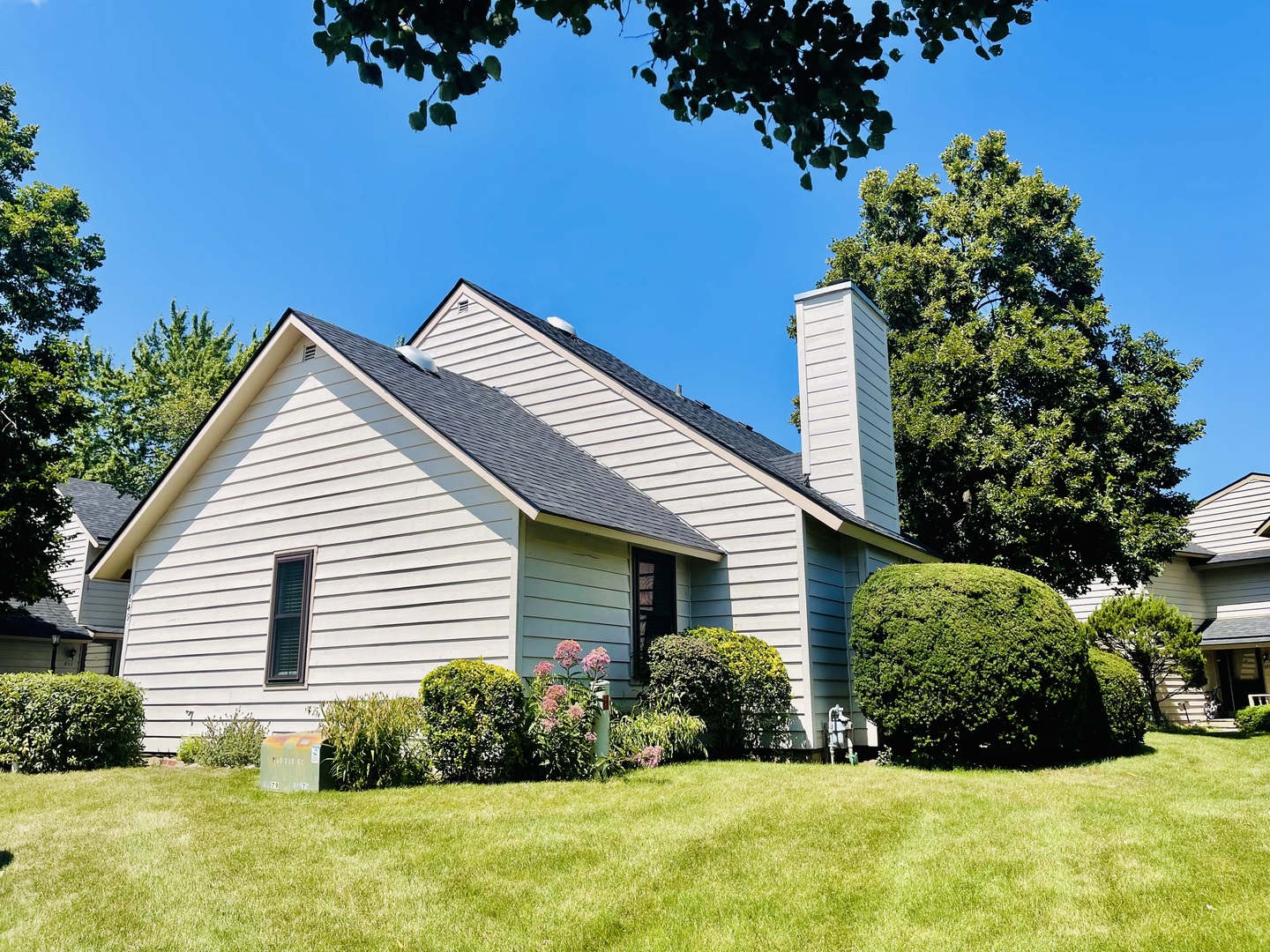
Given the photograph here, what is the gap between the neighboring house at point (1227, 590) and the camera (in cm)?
2619

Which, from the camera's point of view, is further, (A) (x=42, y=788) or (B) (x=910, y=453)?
(B) (x=910, y=453)

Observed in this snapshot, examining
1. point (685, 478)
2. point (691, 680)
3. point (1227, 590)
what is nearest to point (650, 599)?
point (691, 680)

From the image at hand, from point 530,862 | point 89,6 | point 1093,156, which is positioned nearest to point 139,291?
point 89,6

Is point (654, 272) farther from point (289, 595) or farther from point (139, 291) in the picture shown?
point (139, 291)

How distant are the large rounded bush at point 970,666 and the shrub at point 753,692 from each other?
119 cm

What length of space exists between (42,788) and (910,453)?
17.1 meters

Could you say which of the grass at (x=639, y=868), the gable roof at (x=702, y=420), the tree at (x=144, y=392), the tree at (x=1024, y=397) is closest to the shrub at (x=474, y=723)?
the grass at (x=639, y=868)

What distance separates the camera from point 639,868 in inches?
225

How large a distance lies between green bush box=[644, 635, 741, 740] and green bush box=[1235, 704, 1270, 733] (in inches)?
574

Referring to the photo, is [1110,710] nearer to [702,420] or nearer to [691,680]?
[691,680]

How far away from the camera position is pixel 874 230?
924 inches

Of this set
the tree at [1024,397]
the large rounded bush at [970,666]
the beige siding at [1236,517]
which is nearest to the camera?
the large rounded bush at [970,666]

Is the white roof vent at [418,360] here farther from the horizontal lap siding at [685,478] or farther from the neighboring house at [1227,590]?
the neighboring house at [1227,590]

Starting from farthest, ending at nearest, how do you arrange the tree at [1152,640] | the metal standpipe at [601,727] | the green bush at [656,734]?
the tree at [1152,640], the green bush at [656,734], the metal standpipe at [601,727]
